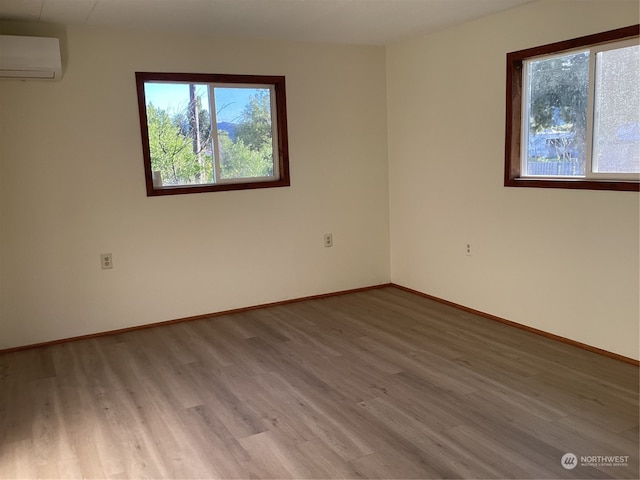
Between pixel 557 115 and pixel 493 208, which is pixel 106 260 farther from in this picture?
pixel 557 115

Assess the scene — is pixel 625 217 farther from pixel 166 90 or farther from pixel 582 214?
pixel 166 90

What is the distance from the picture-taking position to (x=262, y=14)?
358 cm

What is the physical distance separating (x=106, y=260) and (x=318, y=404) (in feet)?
6.99

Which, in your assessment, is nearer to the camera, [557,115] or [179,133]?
[557,115]

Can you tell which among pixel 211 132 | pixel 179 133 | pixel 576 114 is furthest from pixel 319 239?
pixel 576 114

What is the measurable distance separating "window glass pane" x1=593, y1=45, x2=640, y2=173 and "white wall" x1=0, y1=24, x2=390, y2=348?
2.11 meters

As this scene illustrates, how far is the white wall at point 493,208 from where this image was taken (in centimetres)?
323

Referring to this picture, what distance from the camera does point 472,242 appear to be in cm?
423

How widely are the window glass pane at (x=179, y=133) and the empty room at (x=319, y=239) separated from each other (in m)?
0.02

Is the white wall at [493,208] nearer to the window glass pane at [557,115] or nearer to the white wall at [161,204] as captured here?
the window glass pane at [557,115]

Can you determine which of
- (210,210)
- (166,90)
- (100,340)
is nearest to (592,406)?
(210,210)

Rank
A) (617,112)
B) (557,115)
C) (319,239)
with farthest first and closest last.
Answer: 1. (319,239)
2. (557,115)
3. (617,112)

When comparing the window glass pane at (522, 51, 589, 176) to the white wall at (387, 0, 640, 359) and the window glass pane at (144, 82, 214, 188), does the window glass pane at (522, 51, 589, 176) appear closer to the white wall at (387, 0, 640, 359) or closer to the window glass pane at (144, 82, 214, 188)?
the white wall at (387, 0, 640, 359)

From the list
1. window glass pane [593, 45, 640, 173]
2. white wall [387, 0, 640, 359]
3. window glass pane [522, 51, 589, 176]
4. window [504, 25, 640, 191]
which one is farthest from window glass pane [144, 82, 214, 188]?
window glass pane [593, 45, 640, 173]
